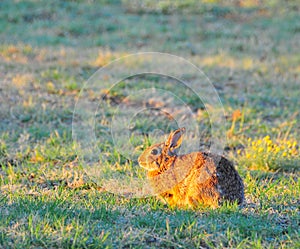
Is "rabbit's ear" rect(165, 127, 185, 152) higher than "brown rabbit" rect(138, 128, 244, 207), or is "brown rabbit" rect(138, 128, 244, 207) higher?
"rabbit's ear" rect(165, 127, 185, 152)

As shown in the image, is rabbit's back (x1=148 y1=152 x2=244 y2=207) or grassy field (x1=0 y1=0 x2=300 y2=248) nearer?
grassy field (x1=0 y1=0 x2=300 y2=248)

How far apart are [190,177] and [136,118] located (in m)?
3.36

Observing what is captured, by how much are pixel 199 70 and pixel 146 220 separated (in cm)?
581

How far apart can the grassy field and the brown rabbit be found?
122 mm

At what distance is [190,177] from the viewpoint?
4762mm

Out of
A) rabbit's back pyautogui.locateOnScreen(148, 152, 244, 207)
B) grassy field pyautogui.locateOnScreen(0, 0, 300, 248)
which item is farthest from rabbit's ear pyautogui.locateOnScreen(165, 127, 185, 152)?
grassy field pyautogui.locateOnScreen(0, 0, 300, 248)

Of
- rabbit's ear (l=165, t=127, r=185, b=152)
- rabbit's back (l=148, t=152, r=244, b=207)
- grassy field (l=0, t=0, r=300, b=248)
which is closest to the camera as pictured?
grassy field (l=0, t=0, r=300, b=248)

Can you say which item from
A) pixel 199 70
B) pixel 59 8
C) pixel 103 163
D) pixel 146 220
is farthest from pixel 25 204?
pixel 59 8

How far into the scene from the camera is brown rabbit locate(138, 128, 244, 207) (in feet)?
15.3

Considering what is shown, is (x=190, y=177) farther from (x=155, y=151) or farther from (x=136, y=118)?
(x=136, y=118)

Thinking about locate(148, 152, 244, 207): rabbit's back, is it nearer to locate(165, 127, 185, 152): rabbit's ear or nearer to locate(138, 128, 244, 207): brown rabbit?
locate(138, 128, 244, 207): brown rabbit

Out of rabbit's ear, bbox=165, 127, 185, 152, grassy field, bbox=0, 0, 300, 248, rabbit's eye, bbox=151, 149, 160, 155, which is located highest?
rabbit's ear, bbox=165, 127, 185, 152

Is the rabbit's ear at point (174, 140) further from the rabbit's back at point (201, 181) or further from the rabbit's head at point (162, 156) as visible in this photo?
the rabbit's back at point (201, 181)

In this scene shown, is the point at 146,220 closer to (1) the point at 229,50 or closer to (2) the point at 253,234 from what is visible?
(2) the point at 253,234
